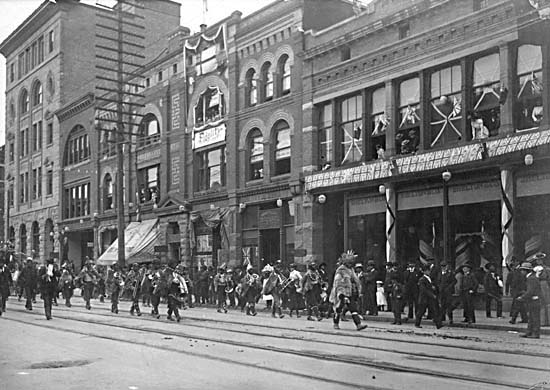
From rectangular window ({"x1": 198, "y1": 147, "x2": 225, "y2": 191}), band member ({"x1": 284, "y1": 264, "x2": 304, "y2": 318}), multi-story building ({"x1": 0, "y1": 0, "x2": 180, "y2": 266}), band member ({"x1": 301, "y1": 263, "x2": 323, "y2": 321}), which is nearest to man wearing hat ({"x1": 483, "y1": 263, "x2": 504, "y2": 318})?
band member ({"x1": 301, "y1": 263, "x2": 323, "y2": 321})

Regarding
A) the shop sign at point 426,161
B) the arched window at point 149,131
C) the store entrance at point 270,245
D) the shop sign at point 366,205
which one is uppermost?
the arched window at point 149,131

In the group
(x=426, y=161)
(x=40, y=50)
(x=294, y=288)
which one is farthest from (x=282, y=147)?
(x=40, y=50)

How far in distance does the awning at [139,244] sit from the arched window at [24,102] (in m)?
20.5

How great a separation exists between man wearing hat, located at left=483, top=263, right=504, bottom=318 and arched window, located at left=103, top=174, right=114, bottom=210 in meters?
28.9

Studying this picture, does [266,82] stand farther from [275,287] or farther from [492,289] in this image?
[492,289]

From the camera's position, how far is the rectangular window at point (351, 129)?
27891 mm

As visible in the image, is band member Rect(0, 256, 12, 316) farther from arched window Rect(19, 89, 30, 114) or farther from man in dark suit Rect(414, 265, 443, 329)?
arched window Rect(19, 89, 30, 114)

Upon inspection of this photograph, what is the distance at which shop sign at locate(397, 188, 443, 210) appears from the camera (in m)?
24.5

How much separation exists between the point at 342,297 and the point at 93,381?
28.4ft

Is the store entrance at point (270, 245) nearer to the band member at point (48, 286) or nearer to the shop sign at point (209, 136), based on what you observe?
the shop sign at point (209, 136)

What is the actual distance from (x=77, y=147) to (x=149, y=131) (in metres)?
9.91

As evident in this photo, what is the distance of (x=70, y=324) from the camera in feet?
62.7

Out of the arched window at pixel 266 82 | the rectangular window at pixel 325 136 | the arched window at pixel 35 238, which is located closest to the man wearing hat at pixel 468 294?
the rectangular window at pixel 325 136

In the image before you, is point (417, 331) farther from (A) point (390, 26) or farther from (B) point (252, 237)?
(B) point (252, 237)
